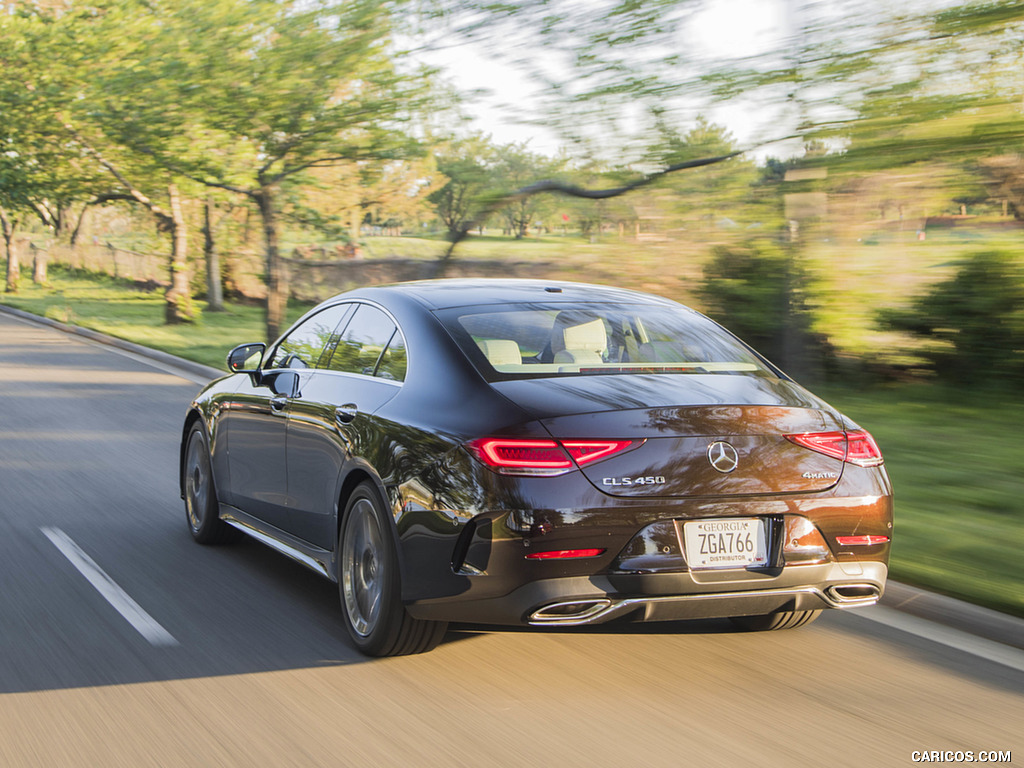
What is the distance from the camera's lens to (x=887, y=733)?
4078mm

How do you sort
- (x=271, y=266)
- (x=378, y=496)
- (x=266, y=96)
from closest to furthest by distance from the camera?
1. (x=378, y=496)
2. (x=266, y=96)
3. (x=271, y=266)

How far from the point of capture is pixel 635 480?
425cm

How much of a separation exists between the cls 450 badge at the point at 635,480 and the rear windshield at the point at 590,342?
2.11 ft

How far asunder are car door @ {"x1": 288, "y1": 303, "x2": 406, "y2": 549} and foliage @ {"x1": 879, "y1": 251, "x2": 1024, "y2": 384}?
898 centimetres

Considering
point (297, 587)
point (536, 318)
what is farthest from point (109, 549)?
point (536, 318)

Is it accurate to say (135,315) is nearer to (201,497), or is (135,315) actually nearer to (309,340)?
(201,497)

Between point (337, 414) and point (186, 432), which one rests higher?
point (337, 414)

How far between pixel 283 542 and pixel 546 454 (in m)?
2.15

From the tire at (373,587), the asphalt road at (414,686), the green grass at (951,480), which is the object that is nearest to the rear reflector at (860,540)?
the asphalt road at (414,686)

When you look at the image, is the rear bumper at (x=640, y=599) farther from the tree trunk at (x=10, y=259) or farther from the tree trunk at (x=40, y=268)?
the tree trunk at (x=40, y=268)

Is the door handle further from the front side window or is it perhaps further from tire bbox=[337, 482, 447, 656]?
the front side window

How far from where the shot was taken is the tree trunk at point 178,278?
95.6 feet

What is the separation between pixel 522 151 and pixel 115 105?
1144 cm

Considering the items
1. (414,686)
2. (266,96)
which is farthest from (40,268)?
(414,686)
